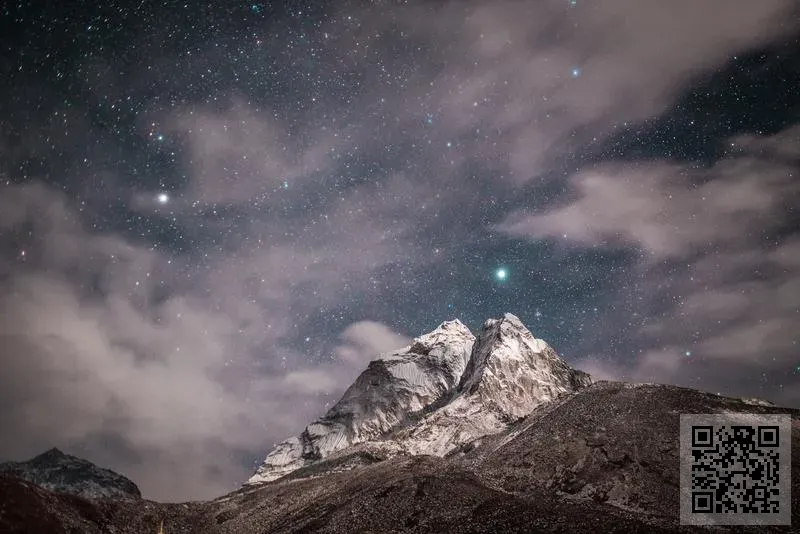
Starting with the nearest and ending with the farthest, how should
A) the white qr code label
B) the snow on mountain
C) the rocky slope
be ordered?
the white qr code label < the rocky slope < the snow on mountain

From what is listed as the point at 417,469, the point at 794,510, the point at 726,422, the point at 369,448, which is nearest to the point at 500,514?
the point at 417,469

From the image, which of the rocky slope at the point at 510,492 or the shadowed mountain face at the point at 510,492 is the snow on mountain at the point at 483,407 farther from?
the rocky slope at the point at 510,492

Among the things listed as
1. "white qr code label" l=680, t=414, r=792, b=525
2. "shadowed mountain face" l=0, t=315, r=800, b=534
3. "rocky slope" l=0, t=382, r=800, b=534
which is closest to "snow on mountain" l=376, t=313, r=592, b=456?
"shadowed mountain face" l=0, t=315, r=800, b=534

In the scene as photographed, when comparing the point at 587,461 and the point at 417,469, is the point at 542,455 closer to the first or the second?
the point at 587,461

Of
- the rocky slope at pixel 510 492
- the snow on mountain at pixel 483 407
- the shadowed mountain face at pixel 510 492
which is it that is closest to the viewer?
the rocky slope at pixel 510 492

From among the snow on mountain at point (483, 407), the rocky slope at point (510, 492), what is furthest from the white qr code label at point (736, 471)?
the snow on mountain at point (483, 407)

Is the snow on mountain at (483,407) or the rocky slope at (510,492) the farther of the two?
the snow on mountain at (483,407)

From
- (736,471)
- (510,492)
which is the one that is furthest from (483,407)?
(736,471)

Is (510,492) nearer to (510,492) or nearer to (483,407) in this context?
(510,492)

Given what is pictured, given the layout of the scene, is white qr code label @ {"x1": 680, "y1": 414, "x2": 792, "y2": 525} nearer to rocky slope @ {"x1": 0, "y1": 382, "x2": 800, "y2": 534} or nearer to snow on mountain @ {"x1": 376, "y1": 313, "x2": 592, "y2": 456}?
rocky slope @ {"x1": 0, "y1": 382, "x2": 800, "y2": 534}
